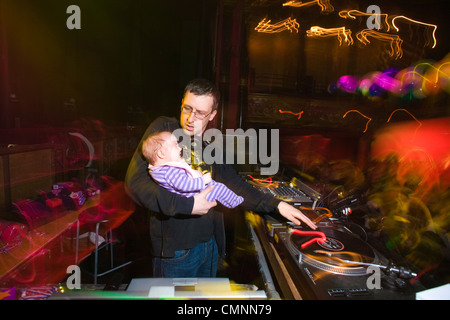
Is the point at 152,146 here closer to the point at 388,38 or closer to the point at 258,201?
the point at 258,201

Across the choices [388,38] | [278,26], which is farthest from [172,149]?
[388,38]

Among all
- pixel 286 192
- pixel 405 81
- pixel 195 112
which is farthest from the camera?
pixel 405 81

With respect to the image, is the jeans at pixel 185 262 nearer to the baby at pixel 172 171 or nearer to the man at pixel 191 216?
the man at pixel 191 216

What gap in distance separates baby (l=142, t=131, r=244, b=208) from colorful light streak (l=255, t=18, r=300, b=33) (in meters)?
3.85

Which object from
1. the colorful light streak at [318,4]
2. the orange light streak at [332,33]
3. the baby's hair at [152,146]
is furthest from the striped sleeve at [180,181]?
the orange light streak at [332,33]

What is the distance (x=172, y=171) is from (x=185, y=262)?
1.93 ft

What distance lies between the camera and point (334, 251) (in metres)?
1.15

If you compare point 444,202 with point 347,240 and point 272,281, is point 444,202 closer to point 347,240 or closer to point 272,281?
point 347,240

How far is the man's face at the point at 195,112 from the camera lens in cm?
143

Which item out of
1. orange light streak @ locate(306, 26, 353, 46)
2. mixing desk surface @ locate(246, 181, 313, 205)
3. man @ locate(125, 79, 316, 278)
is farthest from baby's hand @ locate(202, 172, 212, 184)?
orange light streak @ locate(306, 26, 353, 46)

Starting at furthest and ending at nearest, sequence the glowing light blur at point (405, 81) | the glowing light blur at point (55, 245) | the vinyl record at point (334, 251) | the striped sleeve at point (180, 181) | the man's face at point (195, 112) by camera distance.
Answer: the glowing light blur at point (405, 81)
the glowing light blur at point (55, 245)
the man's face at point (195, 112)
the striped sleeve at point (180, 181)
the vinyl record at point (334, 251)

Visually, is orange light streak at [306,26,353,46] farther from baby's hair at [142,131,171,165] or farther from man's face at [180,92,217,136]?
baby's hair at [142,131,171,165]

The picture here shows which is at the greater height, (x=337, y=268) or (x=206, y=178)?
(x=206, y=178)
